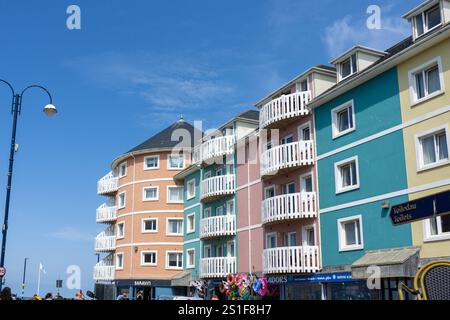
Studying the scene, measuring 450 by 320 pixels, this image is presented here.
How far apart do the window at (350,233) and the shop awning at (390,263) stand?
122cm

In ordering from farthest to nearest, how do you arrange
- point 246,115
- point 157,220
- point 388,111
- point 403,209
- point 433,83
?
point 157,220
point 246,115
point 388,111
point 433,83
point 403,209

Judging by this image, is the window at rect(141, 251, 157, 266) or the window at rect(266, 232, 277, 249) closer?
the window at rect(266, 232, 277, 249)

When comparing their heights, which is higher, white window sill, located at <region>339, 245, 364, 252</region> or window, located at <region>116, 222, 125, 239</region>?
window, located at <region>116, 222, 125, 239</region>

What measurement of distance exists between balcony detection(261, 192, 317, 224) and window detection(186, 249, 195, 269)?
14.8 meters

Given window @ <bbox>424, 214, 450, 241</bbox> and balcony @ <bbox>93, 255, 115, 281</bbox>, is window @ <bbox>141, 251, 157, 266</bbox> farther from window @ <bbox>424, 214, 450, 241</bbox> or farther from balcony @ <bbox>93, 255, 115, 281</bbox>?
window @ <bbox>424, 214, 450, 241</bbox>

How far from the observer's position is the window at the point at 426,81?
1933cm

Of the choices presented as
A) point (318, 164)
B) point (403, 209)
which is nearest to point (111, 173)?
point (318, 164)

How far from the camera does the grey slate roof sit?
4622 centimetres

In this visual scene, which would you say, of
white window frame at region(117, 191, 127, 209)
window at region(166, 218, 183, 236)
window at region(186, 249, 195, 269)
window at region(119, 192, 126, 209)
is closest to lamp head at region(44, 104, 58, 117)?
window at region(186, 249, 195, 269)

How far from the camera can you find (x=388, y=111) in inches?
842

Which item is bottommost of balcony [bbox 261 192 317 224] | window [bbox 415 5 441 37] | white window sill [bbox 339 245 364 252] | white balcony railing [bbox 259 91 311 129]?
white window sill [bbox 339 245 364 252]

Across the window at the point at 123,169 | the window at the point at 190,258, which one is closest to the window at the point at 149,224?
the window at the point at 190,258
